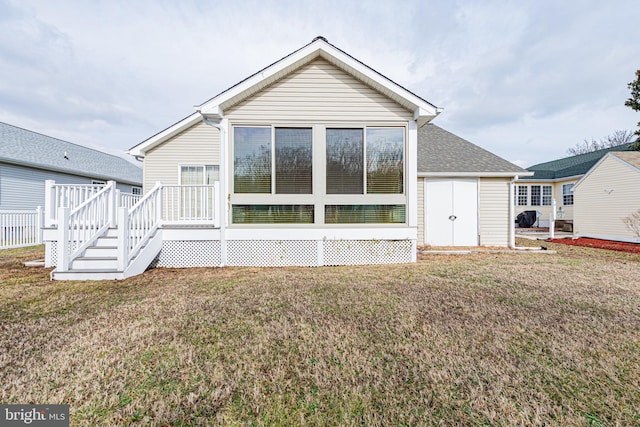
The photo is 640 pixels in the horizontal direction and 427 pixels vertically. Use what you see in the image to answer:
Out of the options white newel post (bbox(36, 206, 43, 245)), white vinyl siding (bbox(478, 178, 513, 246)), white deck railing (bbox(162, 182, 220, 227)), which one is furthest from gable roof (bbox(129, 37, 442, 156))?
white newel post (bbox(36, 206, 43, 245))

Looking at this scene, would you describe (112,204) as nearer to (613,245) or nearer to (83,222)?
(83,222)

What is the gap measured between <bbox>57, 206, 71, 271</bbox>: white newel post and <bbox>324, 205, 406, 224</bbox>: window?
5147 millimetres

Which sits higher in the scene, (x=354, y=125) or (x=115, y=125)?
(x=115, y=125)

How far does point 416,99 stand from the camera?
19.8 feet

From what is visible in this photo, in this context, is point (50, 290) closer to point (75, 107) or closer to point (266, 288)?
point (266, 288)

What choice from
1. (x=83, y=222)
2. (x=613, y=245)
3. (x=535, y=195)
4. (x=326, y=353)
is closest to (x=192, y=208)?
(x=83, y=222)

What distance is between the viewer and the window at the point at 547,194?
18.7 m

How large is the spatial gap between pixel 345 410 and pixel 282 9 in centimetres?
1315

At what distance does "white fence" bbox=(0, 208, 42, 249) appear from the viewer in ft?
31.1

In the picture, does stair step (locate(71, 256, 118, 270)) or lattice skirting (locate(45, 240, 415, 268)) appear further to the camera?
lattice skirting (locate(45, 240, 415, 268))

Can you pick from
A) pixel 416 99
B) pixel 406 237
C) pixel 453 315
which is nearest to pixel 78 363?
pixel 453 315

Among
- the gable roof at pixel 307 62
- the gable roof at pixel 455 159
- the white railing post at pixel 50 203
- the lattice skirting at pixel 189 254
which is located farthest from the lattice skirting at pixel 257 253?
the gable roof at pixel 455 159

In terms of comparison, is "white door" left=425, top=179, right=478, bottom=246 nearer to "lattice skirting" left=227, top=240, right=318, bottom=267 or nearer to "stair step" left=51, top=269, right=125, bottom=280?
"lattice skirting" left=227, top=240, right=318, bottom=267

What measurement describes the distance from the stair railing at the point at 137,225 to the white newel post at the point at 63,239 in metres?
0.94
